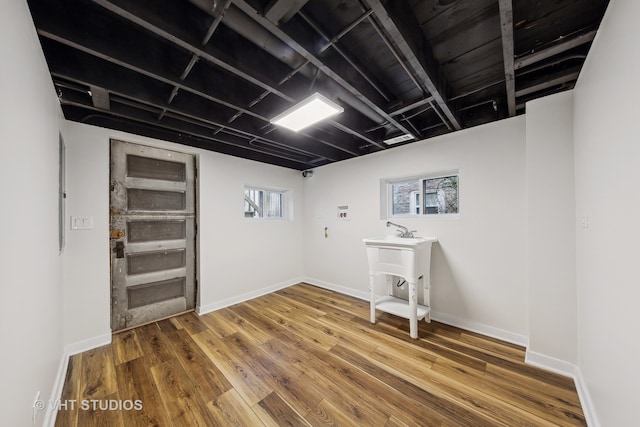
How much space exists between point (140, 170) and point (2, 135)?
81.3 inches

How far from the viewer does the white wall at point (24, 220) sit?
0.80 meters

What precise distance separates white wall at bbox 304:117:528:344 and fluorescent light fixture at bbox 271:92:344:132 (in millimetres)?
1433

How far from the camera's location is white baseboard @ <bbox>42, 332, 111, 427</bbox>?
1336 mm

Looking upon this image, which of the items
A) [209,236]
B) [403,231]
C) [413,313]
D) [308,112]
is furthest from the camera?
[209,236]

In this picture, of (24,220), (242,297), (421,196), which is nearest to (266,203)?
(242,297)

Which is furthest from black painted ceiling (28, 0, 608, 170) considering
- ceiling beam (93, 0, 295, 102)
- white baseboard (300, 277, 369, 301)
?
white baseboard (300, 277, 369, 301)

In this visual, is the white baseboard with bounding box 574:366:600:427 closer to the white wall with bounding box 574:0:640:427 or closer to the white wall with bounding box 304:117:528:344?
the white wall with bounding box 574:0:640:427

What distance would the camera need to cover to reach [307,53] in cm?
131

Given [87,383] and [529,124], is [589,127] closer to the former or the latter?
[529,124]

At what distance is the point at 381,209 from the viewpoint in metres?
3.17

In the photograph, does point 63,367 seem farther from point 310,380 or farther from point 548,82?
point 548,82

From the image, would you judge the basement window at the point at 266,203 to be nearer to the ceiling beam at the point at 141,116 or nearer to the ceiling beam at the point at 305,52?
the ceiling beam at the point at 141,116

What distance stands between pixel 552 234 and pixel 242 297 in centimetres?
358

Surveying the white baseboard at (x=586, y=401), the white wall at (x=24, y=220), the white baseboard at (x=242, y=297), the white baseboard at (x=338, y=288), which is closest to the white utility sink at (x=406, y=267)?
the white baseboard at (x=338, y=288)
